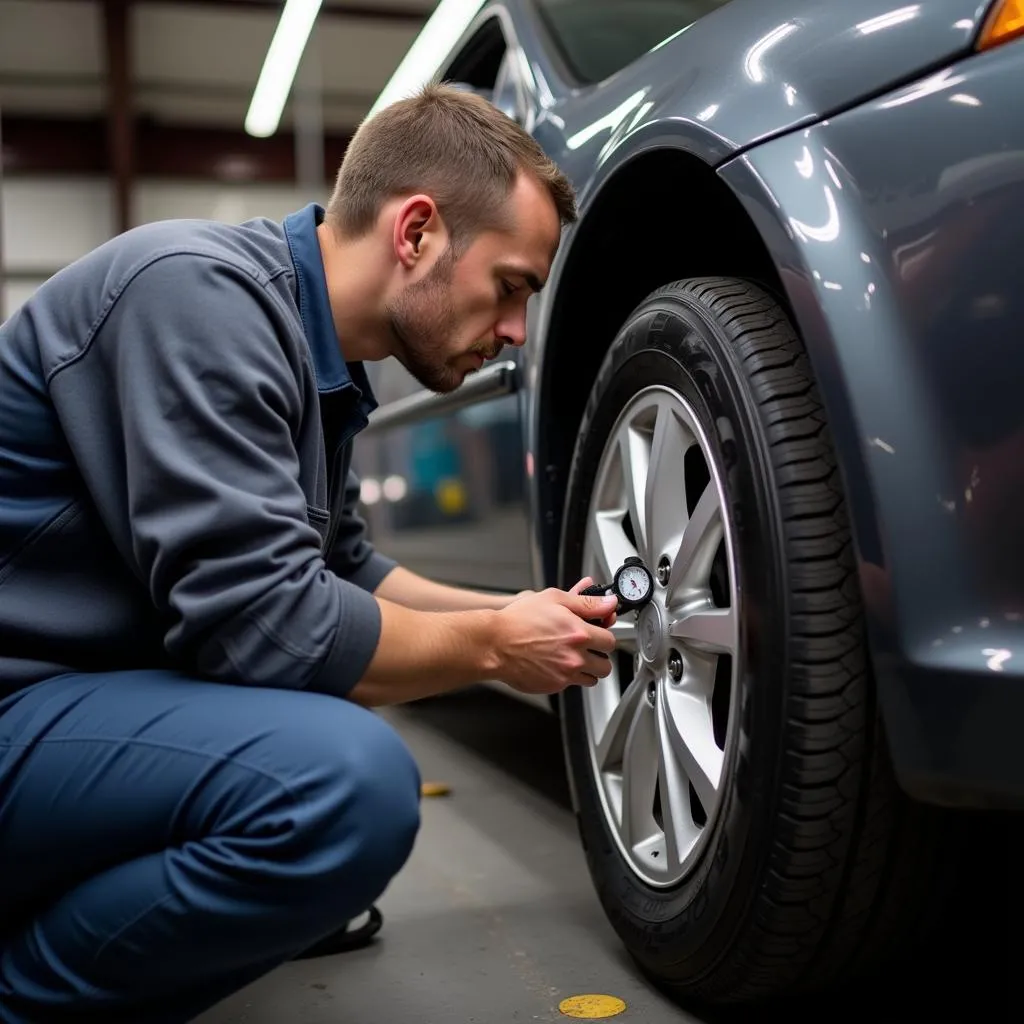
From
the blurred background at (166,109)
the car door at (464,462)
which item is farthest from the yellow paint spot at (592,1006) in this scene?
the blurred background at (166,109)

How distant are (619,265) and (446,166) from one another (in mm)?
432

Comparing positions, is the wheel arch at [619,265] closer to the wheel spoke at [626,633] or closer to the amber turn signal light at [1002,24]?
the wheel spoke at [626,633]

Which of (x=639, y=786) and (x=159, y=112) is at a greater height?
(x=159, y=112)

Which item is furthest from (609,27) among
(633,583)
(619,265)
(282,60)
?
(282,60)

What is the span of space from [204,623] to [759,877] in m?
0.56

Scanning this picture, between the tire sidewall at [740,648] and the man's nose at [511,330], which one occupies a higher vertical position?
the man's nose at [511,330]

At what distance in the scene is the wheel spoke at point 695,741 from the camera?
1.27 m

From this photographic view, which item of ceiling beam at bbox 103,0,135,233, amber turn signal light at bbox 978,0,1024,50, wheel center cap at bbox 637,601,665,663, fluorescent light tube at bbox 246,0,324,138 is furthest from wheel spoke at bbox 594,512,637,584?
ceiling beam at bbox 103,0,135,233

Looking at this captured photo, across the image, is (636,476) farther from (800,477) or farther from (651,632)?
(800,477)

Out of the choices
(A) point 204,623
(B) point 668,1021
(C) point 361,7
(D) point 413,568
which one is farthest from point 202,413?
(C) point 361,7

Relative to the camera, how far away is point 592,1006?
137 cm

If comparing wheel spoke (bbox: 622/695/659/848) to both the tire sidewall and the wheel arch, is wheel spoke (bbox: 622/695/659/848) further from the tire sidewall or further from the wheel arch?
the wheel arch

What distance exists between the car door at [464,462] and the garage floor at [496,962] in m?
0.44

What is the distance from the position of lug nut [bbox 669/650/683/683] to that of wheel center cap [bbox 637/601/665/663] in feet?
0.05
